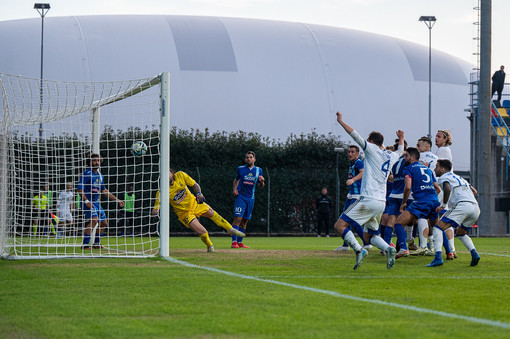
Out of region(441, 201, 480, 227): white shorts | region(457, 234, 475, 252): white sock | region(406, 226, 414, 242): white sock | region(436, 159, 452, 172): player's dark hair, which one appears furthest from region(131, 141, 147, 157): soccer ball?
region(457, 234, 475, 252): white sock

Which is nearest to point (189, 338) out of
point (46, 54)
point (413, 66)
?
point (46, 54)

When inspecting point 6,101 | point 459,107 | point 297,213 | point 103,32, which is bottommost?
point 297,213

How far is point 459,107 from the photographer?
53.4 m

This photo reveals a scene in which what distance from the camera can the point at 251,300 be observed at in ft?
22.2

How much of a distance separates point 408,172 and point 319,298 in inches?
223

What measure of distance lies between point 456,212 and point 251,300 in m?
5.38

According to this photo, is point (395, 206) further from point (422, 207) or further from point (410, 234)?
point (410, 234)

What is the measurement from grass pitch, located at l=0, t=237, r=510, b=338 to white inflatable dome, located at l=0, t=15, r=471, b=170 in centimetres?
3491

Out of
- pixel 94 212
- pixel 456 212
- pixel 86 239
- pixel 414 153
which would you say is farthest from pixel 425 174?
pixel 86 239

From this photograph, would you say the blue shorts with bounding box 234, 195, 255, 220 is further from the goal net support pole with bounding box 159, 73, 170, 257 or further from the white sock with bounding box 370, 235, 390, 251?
the white sock with bounding box 370, 235, 390, 251

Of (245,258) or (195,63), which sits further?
(195,63)

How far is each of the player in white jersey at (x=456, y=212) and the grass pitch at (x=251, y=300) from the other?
1.16 ft

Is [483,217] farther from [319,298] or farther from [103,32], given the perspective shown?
[103,32]

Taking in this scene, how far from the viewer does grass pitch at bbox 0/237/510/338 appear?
17.1 feet
